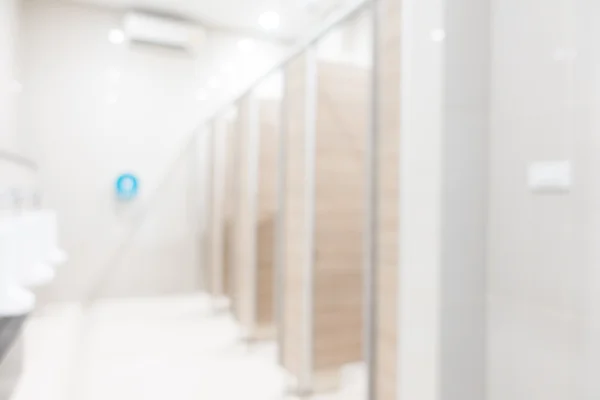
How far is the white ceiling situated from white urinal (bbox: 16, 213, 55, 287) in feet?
8.09

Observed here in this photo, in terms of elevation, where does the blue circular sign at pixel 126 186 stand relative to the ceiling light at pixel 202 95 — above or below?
below

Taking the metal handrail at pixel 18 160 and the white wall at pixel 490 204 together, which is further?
the metal handrail at pixel 18 160

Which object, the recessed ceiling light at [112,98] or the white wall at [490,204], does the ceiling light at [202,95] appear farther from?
the white wall at [490,204]

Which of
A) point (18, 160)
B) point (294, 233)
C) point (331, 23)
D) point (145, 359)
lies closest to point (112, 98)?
point (18, 160)

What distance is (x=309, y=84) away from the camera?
205cm

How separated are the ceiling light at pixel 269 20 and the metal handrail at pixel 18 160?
227cm

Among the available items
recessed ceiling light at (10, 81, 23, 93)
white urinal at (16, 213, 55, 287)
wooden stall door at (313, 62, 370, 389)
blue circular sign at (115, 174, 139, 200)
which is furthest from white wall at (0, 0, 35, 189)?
wooden stall door at (313, 62, 370, 389)

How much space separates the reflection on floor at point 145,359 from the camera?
2.02m

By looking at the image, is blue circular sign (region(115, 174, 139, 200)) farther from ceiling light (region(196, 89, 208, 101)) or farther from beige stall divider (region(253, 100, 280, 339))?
beige stall divider (region(253, 100, 280, 339))

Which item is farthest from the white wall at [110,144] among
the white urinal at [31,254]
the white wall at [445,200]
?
the white wall at [445,200]

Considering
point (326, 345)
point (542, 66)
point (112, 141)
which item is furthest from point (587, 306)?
point (112, 141)

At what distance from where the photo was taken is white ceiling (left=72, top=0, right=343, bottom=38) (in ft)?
11.4

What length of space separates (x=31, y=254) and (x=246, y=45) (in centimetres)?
320

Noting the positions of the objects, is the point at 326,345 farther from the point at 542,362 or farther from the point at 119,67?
the point at 119,67
